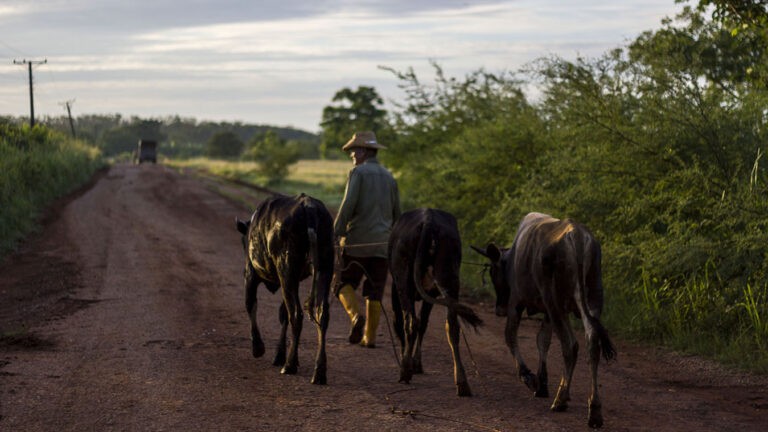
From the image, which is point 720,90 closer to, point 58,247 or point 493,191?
point 493,191

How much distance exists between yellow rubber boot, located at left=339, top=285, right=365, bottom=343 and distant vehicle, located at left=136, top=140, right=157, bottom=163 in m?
64.5

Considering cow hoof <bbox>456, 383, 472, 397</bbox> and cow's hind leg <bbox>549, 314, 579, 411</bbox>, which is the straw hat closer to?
cow hoof <bbox>456, 383, 472, 397</bbox>

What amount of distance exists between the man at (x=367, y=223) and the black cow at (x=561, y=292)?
1.98 metres

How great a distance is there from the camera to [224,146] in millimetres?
107250

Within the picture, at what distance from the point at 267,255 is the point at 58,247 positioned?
10.7 metres

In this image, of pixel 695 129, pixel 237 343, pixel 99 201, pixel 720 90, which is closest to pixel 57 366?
pixel 237 343

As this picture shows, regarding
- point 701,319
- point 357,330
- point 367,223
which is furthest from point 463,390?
point 701,319

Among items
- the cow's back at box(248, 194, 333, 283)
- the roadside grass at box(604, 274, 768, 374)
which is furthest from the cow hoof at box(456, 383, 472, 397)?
the roadside grass at box(604, 274, 768, 374)

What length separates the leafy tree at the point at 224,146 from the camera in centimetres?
10725

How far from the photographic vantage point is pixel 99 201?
92.3ft

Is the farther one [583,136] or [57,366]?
[583,136]

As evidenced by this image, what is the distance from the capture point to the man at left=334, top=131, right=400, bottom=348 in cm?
934

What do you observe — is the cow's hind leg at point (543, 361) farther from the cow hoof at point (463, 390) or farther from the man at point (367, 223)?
the man at point (367, 223)

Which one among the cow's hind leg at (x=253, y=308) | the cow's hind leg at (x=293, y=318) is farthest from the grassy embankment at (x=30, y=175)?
the cow's hind leg at (x=293, y=318)
